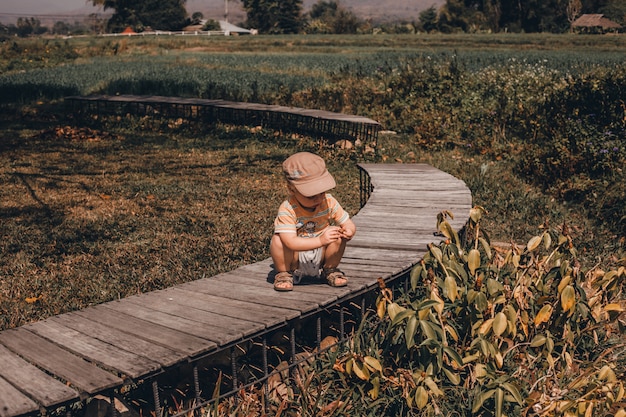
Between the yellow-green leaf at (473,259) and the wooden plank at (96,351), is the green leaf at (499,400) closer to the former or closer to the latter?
the yellow-green leaf at (473,259)

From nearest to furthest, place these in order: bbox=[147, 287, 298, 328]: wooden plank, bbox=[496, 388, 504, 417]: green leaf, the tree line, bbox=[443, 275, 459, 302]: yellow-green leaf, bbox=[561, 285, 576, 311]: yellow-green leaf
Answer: bbox=[496, 388, 504, 417]: green leaf < bbox=[561, 285, 576, 311]: yellow-green leaf < bbox=[443, 275, 459, 302]: yellow-green leaf < bbox=[147, 287, 298, 328]: wooden plank < the tree line

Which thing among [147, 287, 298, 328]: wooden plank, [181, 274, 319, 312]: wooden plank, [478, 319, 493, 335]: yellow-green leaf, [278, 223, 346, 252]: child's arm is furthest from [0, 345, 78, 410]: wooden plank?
[478, 319, 493, 335]: yellow-green leaf

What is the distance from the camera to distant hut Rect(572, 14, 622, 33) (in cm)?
6919

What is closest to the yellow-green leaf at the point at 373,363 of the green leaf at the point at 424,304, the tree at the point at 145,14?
the green leaf at the point at 424,304

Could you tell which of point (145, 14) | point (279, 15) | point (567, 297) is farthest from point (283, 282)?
point (145, 14)

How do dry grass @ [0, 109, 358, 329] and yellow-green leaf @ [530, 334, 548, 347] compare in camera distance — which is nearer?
yellow-green leaf @ [530, 334, 548, 347]

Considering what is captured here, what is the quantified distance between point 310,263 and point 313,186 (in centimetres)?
59

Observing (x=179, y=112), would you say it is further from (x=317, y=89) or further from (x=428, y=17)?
(x=428, y=17)

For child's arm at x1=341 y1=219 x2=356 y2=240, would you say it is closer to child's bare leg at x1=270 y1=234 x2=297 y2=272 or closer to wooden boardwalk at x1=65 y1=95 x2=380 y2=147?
child's bare leg at x1=270 y1=234 x2=297 y2=272

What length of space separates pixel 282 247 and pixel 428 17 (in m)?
86.4

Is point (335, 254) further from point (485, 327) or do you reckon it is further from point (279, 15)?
point (279, 15)

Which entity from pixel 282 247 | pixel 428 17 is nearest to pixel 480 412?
pixel 282 247

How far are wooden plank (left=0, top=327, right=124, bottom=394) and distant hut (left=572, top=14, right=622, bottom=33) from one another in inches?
2956

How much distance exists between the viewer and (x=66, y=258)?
5.84 meters
